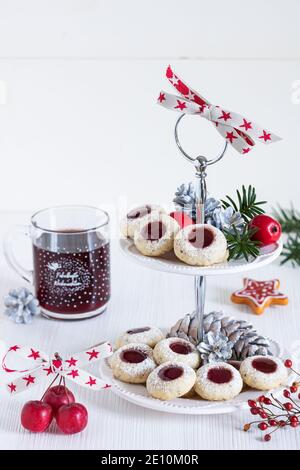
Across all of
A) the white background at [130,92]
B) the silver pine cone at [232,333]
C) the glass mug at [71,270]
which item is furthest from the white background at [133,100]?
the silver pine cone at [232,333]

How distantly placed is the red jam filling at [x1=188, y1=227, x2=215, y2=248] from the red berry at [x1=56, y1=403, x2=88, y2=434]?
9.9 inches

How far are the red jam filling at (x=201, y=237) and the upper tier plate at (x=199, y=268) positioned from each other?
3cm

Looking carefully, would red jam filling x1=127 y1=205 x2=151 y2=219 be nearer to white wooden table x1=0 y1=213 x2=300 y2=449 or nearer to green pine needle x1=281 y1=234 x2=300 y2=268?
white wooden table x1=0 y1=213 x2=300 y2=449

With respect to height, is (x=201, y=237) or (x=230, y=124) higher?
(x=230, y=124)

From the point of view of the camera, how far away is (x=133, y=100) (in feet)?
5.52

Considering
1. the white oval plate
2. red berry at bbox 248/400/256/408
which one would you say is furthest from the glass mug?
red berry at bbox 248/400/256/408

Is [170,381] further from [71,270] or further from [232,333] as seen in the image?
[71,270]

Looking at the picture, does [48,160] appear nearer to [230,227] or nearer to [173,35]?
[173,35]

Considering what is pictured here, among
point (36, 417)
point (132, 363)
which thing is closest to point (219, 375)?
point (132, 363)

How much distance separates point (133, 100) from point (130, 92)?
2cm

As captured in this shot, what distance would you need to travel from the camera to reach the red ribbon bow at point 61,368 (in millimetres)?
937

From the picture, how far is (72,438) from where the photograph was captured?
34.5 inches

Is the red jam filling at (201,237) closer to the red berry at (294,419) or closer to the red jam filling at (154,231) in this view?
the red jam filling at (154,231)

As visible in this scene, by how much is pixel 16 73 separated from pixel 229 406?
1.04m
